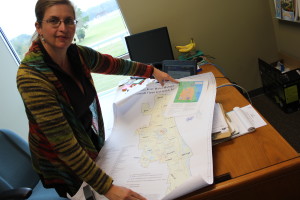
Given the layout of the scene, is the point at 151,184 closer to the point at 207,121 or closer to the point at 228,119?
the point at 207,121

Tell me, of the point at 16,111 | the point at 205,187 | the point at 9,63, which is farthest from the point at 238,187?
the point at 9,63

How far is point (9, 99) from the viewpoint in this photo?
2.16 metres

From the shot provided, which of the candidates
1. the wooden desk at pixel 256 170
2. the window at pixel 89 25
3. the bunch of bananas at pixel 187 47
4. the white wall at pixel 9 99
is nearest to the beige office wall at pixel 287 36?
the bunch of bananas at pixel 187 47

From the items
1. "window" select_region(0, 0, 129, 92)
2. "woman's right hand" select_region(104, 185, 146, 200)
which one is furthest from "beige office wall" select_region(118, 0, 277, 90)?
"woman's right hand" select_region(104, 185, 146, 200)

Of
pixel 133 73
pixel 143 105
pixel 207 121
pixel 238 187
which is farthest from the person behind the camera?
pixel 133 73

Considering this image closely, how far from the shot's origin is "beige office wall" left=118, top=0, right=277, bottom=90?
203 centimetres

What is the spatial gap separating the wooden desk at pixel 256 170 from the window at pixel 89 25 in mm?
1672

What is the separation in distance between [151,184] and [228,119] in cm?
44

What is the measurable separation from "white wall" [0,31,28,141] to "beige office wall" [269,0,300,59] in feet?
7.96

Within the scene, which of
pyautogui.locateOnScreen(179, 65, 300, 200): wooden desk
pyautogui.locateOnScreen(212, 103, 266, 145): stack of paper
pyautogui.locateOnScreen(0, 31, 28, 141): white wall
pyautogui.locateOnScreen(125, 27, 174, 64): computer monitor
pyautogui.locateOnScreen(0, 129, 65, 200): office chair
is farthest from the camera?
pyautogui.locateOnScreen(0, 31, 28, 141): white wall

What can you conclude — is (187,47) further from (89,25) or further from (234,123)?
(234,123)

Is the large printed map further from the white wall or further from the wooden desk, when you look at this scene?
the white wall

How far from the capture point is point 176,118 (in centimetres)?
101

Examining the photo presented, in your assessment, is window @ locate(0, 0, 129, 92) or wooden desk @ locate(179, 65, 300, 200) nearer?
wooden desk @ locate(179, 65, 300, 200)
